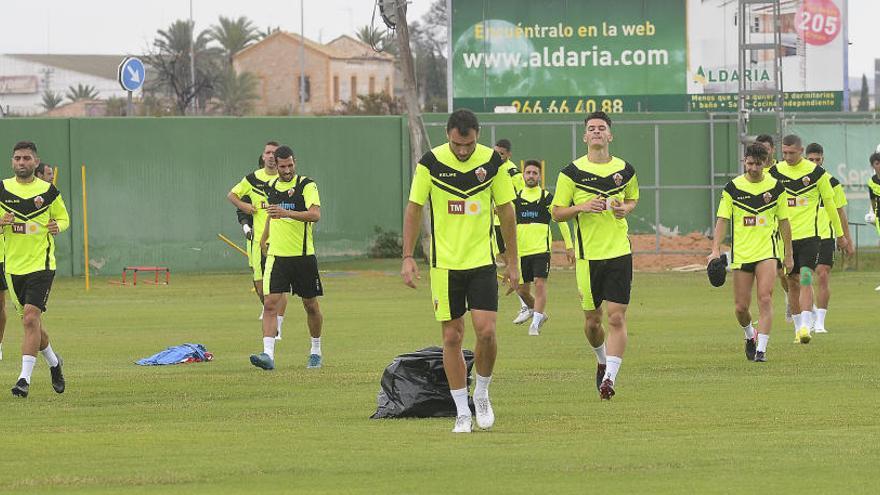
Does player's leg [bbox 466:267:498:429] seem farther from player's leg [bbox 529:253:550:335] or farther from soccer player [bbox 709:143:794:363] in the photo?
player's leg [bbox 529:253:550:335]

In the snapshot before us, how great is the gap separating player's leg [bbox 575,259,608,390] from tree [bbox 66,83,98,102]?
321 feet

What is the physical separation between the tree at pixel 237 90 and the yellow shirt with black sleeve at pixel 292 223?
79490mm

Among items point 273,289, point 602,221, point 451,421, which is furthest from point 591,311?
point 273,289

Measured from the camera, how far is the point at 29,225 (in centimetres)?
1602

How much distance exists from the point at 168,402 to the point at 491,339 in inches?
149

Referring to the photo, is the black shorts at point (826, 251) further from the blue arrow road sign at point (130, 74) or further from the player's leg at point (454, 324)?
the blue arrow road sign at point (130, 74)

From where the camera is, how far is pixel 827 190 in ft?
66.6

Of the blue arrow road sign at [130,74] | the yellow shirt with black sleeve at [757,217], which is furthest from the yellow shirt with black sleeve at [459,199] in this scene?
the blue arrow road sign at [130,74]

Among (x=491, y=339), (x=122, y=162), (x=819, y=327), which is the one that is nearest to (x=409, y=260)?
(x=491, y=339)

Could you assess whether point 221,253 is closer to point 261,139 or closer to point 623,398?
point 261,139

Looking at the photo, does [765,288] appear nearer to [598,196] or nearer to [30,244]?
[598,196]

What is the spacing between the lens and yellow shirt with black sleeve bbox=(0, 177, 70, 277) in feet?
52.5

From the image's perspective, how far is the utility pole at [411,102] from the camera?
4150 cm

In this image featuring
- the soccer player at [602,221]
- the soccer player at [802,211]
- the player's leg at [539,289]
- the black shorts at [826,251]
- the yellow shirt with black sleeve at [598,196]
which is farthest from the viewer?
the player's leg at [539,289]
